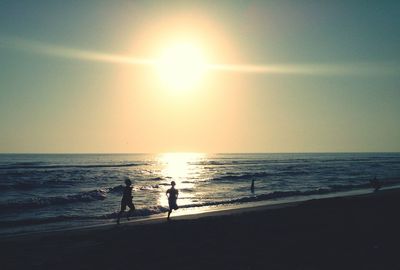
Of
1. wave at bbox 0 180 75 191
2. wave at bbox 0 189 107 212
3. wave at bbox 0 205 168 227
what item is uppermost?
wave at bbox 0 180 75 191

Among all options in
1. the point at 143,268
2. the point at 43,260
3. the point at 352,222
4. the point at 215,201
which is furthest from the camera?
the point at 215,201

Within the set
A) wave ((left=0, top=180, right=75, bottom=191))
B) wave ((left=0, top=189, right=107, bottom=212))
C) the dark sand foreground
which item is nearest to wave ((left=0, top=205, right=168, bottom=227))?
the dark sand foreground

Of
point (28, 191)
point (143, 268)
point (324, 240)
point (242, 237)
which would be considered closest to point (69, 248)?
point (143, 268)

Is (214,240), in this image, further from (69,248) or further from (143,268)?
(69,248)

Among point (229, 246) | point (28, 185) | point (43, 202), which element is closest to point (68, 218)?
point (43, 202)

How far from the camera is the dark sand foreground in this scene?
866cm

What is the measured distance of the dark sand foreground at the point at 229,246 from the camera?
341 inches

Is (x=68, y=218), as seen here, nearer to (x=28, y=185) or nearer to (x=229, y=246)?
(x=229, y=246)

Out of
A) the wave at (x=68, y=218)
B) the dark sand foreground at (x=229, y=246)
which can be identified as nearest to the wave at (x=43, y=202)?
the wave at (x=68, y=218)

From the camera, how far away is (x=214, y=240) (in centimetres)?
1121

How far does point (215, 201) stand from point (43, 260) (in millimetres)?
19488

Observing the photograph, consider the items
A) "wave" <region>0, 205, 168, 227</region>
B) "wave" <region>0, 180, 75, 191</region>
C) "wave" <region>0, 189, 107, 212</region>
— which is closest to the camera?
"wave" <region>0, 205, 168, 227</region>

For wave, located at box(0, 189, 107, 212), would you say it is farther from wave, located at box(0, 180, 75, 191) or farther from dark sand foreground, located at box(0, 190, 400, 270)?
dark sand foreground, located at box(0, 190, 400, 270)

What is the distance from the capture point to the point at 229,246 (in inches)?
405
